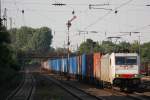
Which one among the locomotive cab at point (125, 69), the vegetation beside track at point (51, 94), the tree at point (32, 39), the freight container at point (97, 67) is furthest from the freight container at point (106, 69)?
the tree at point (32, 39)

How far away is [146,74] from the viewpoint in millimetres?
64500

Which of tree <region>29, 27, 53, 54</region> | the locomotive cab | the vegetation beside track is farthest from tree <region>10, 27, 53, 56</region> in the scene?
the locomotive cab

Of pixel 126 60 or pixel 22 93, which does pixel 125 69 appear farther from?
pixel 22 93

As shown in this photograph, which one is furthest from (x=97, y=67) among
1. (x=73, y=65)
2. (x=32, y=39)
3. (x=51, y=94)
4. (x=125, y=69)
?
(x=32, y=39)

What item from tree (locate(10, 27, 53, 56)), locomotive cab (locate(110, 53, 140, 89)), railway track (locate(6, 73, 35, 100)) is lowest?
railway track (locate(6, 73, 35, 100))

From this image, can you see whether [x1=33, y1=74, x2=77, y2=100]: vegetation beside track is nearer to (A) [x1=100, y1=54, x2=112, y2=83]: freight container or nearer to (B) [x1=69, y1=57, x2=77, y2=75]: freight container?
(A) [x1=100, y1=54, x2=112, y2=83]: freight container

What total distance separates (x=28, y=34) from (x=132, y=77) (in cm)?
14663

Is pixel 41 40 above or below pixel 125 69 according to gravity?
above

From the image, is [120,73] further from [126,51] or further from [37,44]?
[37,44]

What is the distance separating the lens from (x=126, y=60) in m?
33.2

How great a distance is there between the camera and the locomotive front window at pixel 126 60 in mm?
33062

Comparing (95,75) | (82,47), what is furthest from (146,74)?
(82,47)

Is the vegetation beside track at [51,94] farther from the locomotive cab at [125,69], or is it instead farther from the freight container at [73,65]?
the freight container at [73,65]

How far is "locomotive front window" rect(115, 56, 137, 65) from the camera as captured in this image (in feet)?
108
